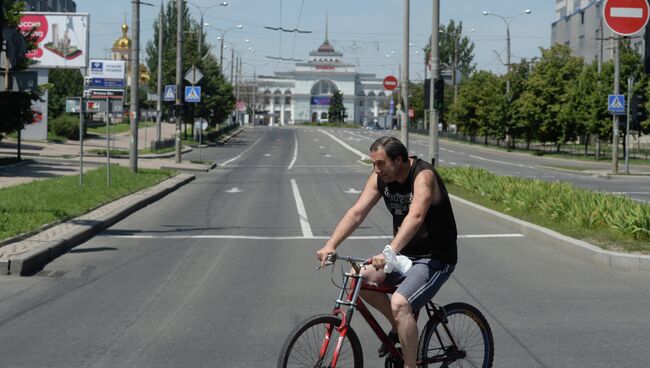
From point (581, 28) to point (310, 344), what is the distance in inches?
3983

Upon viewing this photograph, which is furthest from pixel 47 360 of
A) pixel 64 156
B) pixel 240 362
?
pixel 64 156

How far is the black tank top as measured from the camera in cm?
582

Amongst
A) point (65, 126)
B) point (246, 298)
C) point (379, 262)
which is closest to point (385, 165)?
point (379, 262)

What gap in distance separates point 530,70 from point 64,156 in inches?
1752

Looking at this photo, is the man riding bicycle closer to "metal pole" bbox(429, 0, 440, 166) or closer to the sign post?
the sign post

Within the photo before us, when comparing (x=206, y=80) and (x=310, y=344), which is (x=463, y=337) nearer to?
(x=310, y=344)

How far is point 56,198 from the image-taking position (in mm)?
19719

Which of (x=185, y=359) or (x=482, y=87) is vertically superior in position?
(x=482, y=87)

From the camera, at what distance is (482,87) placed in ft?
299

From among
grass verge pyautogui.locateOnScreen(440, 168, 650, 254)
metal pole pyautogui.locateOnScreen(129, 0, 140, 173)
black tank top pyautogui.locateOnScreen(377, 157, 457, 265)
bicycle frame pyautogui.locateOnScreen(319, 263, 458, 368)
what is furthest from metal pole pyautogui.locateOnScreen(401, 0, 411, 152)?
bicycle frame pyautogui.locateOnScreen(319, 263, 458, 368)

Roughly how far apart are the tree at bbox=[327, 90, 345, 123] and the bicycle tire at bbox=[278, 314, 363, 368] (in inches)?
7059

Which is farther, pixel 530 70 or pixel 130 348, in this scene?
pixel 530 70

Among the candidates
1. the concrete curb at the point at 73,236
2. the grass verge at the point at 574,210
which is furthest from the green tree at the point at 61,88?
the grass verge at the point at 574,210

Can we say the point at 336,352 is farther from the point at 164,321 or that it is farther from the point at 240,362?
the point at 164,321
